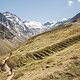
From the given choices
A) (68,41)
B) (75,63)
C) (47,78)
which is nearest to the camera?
(47,78)

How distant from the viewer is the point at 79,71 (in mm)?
49188

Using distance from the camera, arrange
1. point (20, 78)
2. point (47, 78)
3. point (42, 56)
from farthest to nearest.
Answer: point (42, 56) < point (20, 78) < point (47, 78)

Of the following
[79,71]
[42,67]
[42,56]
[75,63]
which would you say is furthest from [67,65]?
[42,56]

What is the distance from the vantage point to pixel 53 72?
168ft

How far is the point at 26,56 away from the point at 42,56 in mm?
7542

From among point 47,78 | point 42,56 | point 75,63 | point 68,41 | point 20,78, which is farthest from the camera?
point 68,41

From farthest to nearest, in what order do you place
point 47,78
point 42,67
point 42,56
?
point 42,56 → point 42,67 → point 47,78

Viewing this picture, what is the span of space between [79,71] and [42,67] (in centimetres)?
1524

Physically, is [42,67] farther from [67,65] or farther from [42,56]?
[42,56]

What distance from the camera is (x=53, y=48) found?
8975 cm

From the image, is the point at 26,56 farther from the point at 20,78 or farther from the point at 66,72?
the point at 66,72

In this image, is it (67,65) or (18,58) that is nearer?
(67,65)

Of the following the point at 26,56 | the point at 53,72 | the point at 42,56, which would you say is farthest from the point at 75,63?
the point at 26,56

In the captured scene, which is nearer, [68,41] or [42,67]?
[42,67]
